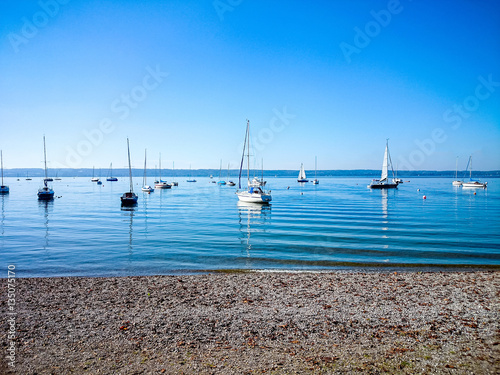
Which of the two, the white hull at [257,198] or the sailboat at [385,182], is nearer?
the white hull at [257,198]

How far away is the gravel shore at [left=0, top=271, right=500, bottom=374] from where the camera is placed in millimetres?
6625

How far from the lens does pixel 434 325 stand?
841 cm

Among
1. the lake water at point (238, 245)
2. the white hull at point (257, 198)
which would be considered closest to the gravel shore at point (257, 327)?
the lake water at point (238, 245)

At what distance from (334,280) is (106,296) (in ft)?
26.3

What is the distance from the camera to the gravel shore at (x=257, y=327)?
662 centimetres

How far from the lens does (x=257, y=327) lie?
8.38 m

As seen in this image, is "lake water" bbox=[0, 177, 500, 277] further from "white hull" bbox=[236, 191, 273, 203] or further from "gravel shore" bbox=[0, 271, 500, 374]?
"white hull" bbox=[236, 191, 273, 203]

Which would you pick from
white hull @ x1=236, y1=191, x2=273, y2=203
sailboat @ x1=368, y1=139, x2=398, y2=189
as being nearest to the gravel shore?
white hull @ x1=236, y1=191, x2=273, y2=203

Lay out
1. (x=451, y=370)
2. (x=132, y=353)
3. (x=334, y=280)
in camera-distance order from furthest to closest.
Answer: (x=334, y=280) → (x=132, y=353) → (x=451, y=370)

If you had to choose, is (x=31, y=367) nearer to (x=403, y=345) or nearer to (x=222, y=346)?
(x=222, y=346)

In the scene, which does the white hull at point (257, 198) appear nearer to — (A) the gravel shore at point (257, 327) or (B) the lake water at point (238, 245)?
(B) the lake water at point (238, 245)

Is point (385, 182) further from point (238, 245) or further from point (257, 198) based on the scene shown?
point (238, 245)

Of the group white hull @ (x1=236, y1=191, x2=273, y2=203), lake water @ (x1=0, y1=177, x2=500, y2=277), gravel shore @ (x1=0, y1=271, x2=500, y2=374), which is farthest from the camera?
white hull @ (x1=236, y1=191, x2=273, y2=203)

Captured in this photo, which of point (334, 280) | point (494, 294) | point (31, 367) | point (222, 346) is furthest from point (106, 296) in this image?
point (494, 294)
